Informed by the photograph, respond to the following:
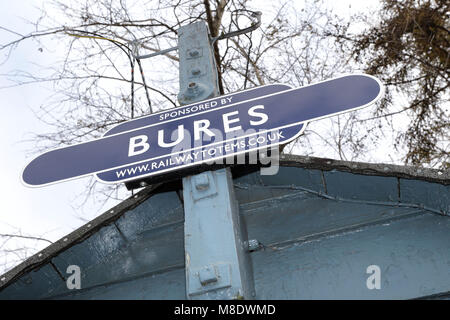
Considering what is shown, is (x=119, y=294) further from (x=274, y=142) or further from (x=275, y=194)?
(x=274, y=142)

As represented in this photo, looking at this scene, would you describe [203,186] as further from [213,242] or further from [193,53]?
[193,53]

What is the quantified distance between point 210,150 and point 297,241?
0.90 m

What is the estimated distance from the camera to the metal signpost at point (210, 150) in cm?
200

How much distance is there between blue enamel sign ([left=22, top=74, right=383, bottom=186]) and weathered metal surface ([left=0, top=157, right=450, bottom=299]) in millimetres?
407

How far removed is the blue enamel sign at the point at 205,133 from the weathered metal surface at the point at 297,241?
1.33ft

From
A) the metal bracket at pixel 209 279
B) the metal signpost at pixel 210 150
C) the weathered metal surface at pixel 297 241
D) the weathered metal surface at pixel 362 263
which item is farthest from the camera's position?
the weathered metal surface at pixel 297 241

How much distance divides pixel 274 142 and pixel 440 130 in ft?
16.7

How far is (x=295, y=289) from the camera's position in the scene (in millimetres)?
2541

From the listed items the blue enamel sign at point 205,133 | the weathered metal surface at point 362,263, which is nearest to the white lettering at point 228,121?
the blue enamel sign at point 205,133

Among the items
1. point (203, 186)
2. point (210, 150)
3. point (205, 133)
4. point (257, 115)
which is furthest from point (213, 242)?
point (257, 115)

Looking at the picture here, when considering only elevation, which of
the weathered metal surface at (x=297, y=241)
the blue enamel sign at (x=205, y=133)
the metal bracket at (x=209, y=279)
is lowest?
the metal bracket at (x=209, y=279)

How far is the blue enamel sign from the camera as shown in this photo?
225 cm

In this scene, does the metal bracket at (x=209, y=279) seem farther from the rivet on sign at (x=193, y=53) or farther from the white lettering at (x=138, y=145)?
the rivet on sign at (x=193, y=53)
